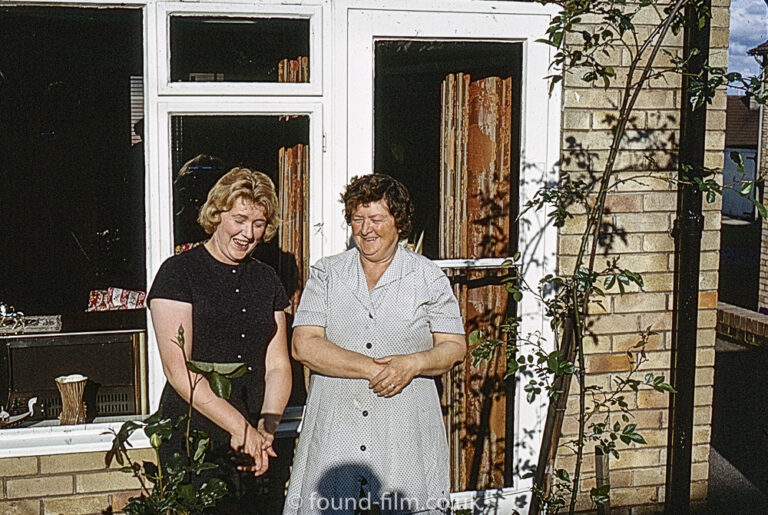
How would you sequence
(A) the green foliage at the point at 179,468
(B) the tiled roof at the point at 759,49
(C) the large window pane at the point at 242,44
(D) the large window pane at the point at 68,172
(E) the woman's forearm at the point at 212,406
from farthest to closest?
(B) the tiled roof at the point at 759,49 → (D) the large window pane at the point at 68,172 → (C) the large window pane at the point at 242,44 → (E) the woman's forearm at the point at 212,406 → (A) the green foliage at the point at 179,468

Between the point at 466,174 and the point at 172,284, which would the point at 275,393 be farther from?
the point at 466,174

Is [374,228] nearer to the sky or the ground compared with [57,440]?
nearer to the sky

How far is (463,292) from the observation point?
3908 mm

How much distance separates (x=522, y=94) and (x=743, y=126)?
38.6 m

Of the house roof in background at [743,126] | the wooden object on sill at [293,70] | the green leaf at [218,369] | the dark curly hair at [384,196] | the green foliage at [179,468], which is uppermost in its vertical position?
the house roof in background at [743,126]

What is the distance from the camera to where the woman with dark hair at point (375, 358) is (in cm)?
306

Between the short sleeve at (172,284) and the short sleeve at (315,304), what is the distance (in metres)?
0.39

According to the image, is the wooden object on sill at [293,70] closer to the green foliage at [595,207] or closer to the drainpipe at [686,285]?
the green foliage at [595,207]

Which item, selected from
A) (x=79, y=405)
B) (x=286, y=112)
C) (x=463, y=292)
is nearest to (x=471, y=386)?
(x=463, y=292)

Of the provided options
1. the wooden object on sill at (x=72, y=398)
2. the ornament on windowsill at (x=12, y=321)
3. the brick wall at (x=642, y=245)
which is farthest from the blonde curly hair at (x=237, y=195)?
the ornament on windowsill at (x=12, y=321)

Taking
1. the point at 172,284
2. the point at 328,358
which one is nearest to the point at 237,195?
the point at 172,284

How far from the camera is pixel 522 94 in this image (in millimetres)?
3826

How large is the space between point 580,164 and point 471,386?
1.10 m

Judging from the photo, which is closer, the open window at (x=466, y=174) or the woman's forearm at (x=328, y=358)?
the woman's forearm at (x=328, y=358)
